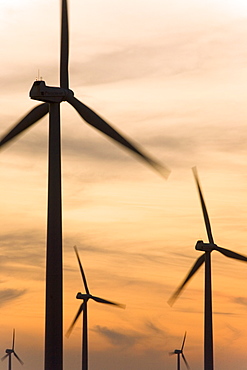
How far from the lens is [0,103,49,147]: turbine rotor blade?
2972 inches

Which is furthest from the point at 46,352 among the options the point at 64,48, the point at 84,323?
the point at 84,323

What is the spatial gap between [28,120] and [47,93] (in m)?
3.25

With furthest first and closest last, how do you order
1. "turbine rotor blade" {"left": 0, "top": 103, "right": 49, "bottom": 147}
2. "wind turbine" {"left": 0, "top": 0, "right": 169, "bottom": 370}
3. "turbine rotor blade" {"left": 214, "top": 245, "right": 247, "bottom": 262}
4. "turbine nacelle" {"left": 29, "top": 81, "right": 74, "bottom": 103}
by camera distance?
"turbine rotor blade" {"left": 214, "top": 245, "right": 247, "bottom": 262}, "turbine rotor blade" {"left": 0, "top": 103, "right": 49, "bottom": 147}, "turbine nacelle" {"left": 29, "top": 81, "right": 74, "bottom": 103}, "wind turbine" {"left": 0, "top": 0, "right": 169, "bottom": 370}

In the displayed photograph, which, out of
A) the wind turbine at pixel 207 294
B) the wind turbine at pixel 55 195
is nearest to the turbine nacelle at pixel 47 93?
the wind turbine at pixel 55 195

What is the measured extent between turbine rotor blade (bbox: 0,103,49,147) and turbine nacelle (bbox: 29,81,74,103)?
2.65 metres

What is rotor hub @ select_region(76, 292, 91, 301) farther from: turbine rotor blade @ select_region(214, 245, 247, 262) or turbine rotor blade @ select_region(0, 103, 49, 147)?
turbine rotor blade @ select_region(0, 103, 49, 147)

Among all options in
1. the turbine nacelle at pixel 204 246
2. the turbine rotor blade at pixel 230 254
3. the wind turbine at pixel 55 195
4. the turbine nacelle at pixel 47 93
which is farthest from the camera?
the turbine nacelle at pixel 204 246

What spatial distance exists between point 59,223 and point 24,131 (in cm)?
986

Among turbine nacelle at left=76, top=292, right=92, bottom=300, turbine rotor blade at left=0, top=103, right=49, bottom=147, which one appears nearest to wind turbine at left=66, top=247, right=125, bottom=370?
turbine nacelle at left=76, top=292, right=92, bottom=300

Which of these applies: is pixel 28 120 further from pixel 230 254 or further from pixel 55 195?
pixel 230 254

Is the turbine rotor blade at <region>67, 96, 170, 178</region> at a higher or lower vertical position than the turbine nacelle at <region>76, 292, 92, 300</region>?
lower

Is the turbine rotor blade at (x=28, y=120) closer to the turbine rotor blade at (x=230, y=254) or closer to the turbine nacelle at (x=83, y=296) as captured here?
the turbine rotor blade at (x=230, y=254)

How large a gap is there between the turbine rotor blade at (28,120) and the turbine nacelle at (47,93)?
8.70 ft

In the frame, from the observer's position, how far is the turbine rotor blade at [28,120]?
2972 inches
